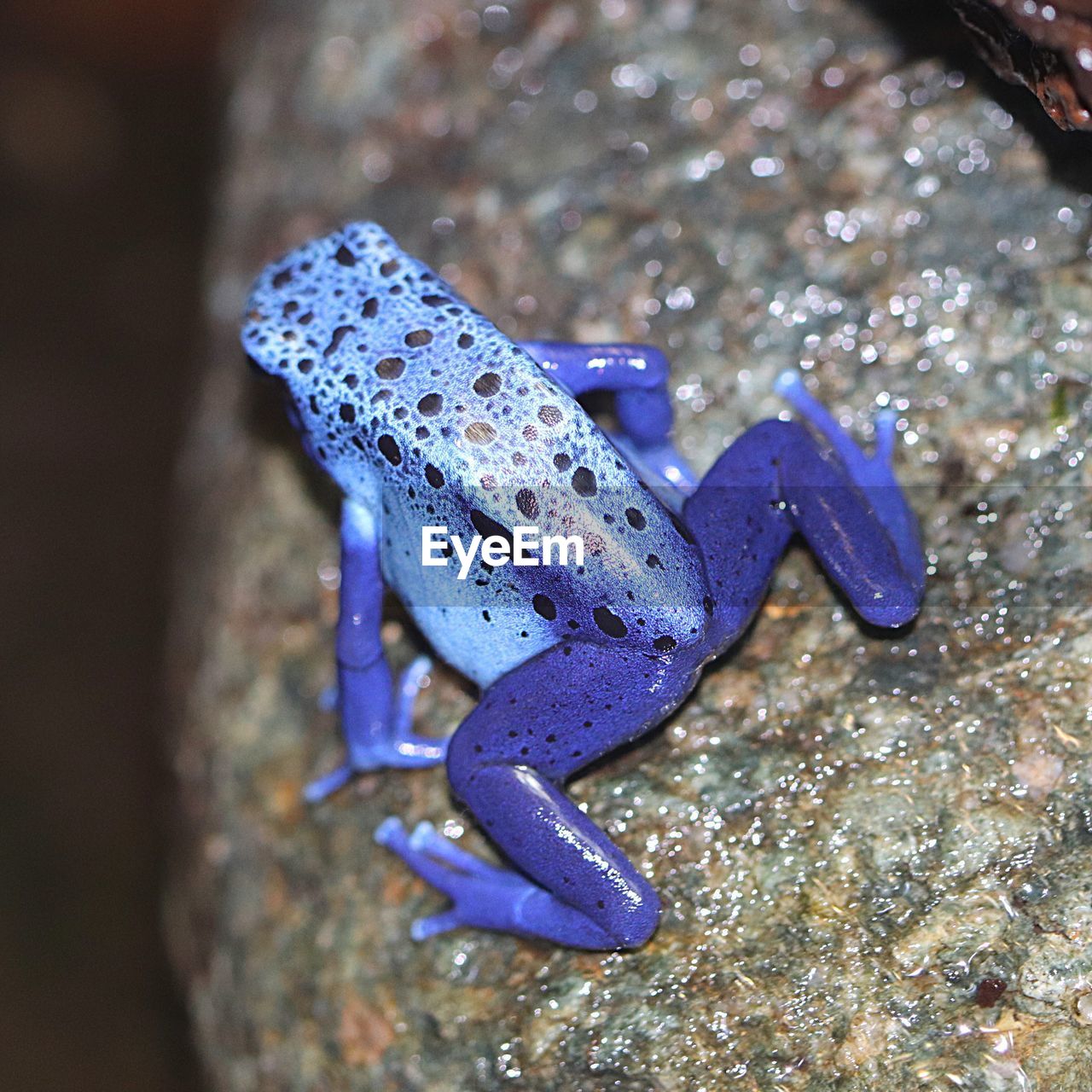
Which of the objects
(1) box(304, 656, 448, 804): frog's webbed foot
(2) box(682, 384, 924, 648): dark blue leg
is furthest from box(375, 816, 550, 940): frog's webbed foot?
(2) box(682, 384, 924, 648): dark blue leg

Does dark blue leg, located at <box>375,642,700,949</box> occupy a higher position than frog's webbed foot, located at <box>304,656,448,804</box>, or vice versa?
dark blue leg, located at <box>375,642,700,949</box>

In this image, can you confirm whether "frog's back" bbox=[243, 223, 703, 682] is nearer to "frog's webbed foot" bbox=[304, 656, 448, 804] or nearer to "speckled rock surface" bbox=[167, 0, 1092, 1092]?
"frog's webbed foot" bbox=[304, 656, 448, 804]

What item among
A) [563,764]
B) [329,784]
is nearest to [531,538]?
[563,764]

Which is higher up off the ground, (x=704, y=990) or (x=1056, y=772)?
(x=1056, y=772)

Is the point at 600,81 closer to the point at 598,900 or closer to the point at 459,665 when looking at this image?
the point at 459,665

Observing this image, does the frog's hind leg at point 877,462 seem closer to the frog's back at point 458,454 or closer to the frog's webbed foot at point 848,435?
the frog's webbed foot at point 848,435

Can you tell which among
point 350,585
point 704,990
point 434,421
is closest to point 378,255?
point 434,421

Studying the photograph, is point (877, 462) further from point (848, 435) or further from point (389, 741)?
point (389, 741)
